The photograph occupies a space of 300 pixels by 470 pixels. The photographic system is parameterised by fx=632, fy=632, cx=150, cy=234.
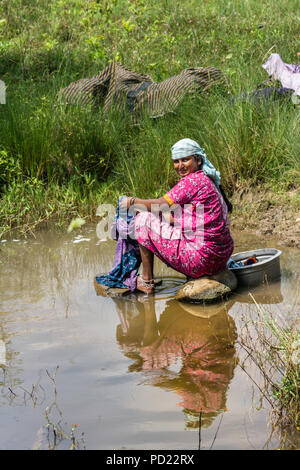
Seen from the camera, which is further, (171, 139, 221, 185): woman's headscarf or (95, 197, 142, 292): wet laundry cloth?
(95, 197, 142, 292): wet laundry cloth

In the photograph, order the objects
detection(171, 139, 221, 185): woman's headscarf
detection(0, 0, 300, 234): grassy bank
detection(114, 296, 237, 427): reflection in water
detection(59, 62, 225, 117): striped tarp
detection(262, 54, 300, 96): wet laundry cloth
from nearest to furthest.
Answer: detection(114, 296, 237, 427): reflection in water → detection(171, 139, 221, 185): woman's headscarf → detection(0, 0, 300, 234): grassy bank → detection(262, 54, 300, 96): wet laundry cloth → detection(59, 62, 225, 117): striped tarp

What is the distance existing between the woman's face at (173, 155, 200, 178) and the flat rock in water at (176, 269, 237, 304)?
2.69ft

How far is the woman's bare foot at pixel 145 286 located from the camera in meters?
5.02

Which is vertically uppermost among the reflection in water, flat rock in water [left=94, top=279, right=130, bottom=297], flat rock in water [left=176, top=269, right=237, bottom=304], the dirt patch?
the dirt patch

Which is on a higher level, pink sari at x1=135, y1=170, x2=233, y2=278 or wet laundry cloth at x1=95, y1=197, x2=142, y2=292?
pink sari at x1=135, y1=170, x2=233, y2=278

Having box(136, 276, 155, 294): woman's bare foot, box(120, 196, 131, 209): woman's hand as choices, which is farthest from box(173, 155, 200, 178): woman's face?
box(136, 276, 155, 294): woman's bare foot

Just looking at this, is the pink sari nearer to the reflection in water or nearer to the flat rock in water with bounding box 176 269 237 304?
the flat rock in water with bounding box 176 269 237 304

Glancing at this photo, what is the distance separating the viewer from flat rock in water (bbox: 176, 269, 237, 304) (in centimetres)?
473

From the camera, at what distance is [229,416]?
313cm

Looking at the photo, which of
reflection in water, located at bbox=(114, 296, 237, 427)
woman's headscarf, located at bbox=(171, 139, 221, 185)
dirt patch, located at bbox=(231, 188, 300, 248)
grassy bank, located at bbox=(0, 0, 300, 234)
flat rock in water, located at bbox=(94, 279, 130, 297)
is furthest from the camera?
grassy bank, located at bbox=(0, 0, 300, 234)

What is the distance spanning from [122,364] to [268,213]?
9.94 ft

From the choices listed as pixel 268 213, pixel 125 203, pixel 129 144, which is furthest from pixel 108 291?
pixel 129 144

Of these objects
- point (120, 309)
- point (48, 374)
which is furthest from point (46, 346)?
point (120, 309)

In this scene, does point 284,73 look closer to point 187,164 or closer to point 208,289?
point 187,164
